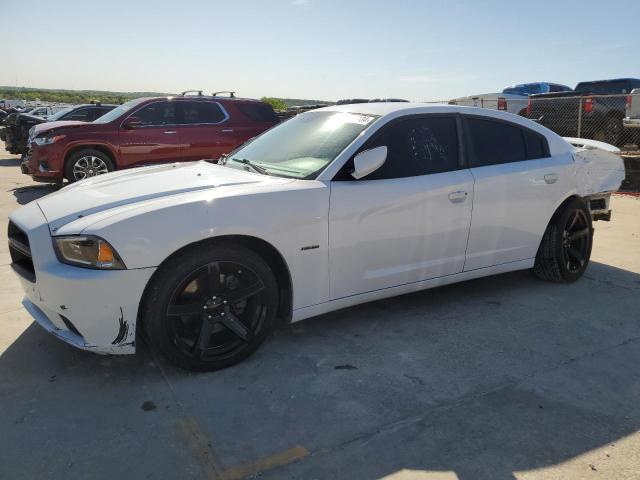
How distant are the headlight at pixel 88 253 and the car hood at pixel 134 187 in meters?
0.16

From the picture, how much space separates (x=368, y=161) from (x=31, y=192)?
8640mm

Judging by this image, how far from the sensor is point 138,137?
937 cm

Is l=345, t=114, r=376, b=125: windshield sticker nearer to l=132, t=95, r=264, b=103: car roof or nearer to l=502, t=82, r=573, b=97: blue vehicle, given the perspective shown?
l=132, t=95, r=264, b=103: car roof

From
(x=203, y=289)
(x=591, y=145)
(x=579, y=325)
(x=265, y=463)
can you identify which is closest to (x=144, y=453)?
(x=265, y=463)

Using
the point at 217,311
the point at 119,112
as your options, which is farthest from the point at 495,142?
the point at 119,112

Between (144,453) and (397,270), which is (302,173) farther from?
(144,453)

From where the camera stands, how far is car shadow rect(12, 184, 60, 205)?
919cm

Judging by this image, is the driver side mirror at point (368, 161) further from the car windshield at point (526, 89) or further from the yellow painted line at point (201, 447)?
the car windshield at point (526, 89)

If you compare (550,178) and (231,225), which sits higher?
(550,178)

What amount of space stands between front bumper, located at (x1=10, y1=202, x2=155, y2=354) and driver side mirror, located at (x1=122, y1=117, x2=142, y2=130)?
267 inches

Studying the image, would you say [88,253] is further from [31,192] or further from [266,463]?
[31,192]

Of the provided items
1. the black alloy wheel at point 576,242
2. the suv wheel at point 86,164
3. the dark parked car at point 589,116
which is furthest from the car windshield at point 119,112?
the dark parked car at point 589,116

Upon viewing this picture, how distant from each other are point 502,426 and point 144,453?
1.72 metres

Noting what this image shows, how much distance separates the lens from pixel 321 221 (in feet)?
11.0
